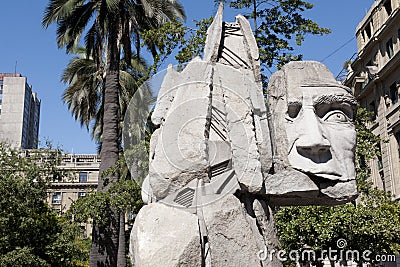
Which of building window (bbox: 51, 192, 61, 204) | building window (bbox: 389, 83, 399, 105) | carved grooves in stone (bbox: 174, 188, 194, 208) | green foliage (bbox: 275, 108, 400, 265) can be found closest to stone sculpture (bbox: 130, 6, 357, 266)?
carved grooves in stone (bbox: 174, 188, 194, 208)

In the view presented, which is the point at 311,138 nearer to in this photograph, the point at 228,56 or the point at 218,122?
the point at 218,122

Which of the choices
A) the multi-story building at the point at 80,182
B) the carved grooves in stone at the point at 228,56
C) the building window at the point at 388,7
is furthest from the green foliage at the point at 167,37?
the multi-story building at the point at 80,182

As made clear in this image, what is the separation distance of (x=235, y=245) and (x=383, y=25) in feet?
97.4

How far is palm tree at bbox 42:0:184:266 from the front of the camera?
54.0 ft

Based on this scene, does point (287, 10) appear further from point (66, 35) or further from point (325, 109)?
point (325, 109)

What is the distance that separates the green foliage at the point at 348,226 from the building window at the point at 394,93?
53.9ft

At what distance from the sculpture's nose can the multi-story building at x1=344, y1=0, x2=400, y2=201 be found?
23527 millimetres

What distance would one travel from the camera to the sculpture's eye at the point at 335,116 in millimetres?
5660

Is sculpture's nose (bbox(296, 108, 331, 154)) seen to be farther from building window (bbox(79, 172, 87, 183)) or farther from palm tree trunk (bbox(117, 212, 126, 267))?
building window (bbox(79, 172, 87, 183))

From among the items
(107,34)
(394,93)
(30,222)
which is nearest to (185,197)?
(30,222)

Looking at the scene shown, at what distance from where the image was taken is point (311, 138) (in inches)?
213

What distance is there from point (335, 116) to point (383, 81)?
28386 millimetres

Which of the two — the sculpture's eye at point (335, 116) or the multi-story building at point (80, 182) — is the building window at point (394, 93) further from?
the multi-story building at point (80, 182)

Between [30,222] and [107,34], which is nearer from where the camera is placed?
[30,222]
